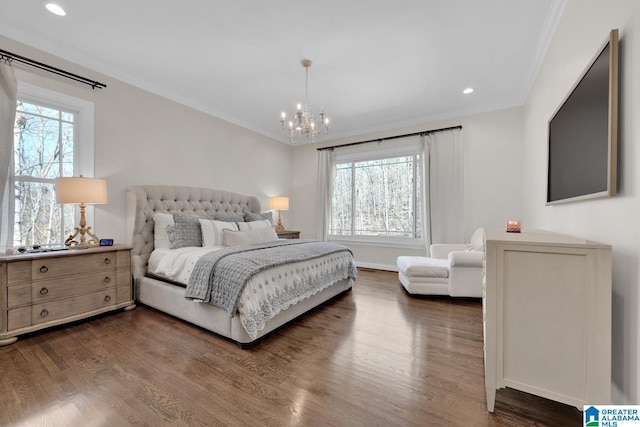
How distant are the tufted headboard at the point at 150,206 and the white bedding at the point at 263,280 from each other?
0.27m

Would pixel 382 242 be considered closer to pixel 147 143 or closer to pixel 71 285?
pixel 147 143

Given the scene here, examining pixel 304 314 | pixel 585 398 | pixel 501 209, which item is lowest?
pixel 304 314

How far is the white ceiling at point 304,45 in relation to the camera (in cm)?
210

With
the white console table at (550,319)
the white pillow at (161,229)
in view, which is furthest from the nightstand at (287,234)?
the white console table at (550,319)

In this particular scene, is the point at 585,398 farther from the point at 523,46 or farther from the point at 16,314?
the point at 16,314

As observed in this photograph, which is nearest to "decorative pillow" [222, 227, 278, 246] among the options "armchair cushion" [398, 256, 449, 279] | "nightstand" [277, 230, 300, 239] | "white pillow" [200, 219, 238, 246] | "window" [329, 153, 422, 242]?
"white pillow" [200, 219, 238, 246]

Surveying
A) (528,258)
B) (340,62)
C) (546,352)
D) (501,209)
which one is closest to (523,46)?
(340,62)

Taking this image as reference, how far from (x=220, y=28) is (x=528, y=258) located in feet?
9.66

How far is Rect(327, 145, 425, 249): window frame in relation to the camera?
15.2 ft

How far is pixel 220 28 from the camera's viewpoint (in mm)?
2324

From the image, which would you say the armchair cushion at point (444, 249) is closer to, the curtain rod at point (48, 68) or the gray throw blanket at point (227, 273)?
the gray throw blanket at point (227, 273)

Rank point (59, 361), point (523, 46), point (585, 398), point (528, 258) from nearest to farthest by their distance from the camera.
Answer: point (585, 398), point (528, 258), point (59, 361), point (523, 46)

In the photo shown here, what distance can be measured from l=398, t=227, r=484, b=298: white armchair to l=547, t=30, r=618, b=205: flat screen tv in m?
1.25

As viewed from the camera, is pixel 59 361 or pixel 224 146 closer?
pixel 59 361
